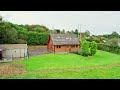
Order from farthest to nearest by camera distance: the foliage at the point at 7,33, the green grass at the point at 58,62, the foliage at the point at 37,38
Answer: the foliage at the point at 37,38 < the foliage at the point at 7,33 < the green grass at the point at 58,62

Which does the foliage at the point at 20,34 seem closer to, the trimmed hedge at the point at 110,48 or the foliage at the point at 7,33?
the foliage at the point at 7,33

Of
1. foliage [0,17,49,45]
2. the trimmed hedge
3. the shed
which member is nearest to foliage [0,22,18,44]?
foliage [0,17,49,45]

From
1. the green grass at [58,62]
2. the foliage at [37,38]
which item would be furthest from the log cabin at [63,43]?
the green grass at [58,62]

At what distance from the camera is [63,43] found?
1989 centimetres

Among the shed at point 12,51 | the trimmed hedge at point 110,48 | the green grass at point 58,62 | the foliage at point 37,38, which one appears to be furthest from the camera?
the foliage at point 37,38

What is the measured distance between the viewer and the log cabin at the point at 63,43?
64.1 ft

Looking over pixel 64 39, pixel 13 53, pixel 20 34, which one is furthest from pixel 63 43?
pixel 13 53

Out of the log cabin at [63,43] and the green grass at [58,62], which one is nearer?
the green grass at [58,62]

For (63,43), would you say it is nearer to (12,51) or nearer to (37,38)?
(37,38)
